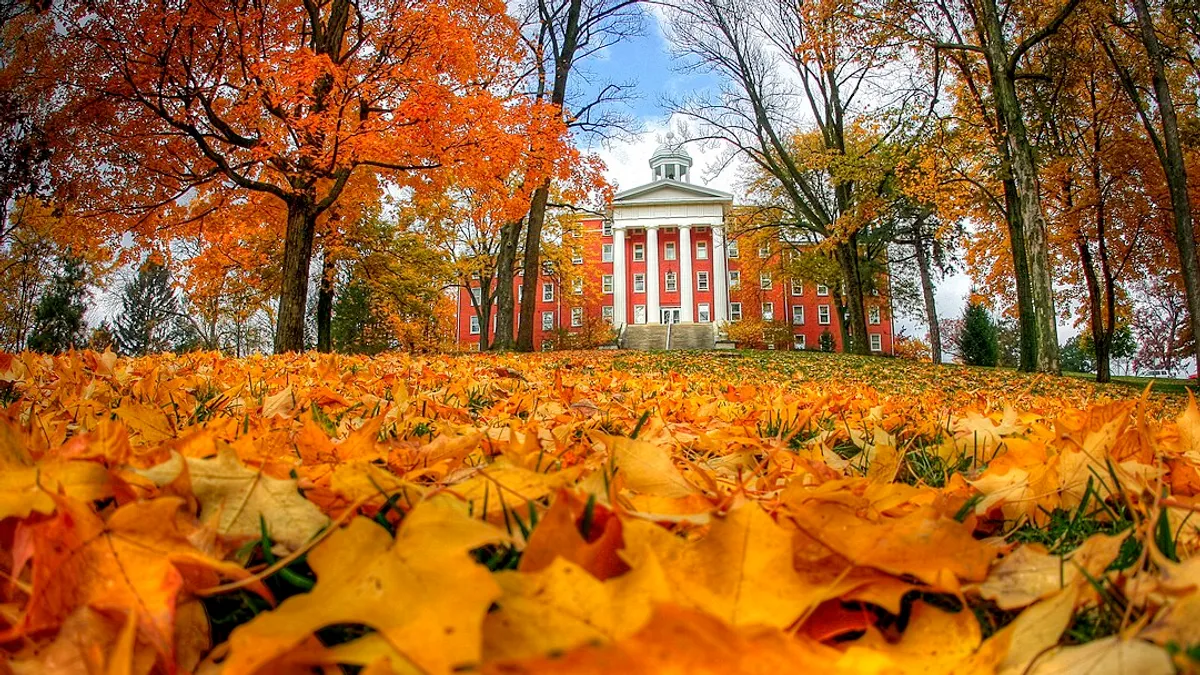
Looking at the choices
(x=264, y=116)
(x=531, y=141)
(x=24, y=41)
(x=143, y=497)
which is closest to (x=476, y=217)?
(x=531, y=141)

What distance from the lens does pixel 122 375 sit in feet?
8.00

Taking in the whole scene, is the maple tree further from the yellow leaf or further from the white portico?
the white portico

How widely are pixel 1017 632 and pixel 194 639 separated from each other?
2.15 ft

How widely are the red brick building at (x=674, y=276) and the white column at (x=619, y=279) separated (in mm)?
75

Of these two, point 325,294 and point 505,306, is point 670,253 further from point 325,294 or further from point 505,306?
point 505,306

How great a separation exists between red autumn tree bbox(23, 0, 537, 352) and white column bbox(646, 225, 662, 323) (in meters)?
37.6

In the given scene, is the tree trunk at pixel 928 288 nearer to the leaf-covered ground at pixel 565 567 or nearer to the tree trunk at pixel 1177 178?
the tree trunk at pixel 1177 178

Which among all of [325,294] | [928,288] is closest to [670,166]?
[928,288]

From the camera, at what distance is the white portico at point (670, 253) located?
47969mm

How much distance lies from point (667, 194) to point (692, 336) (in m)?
12.8

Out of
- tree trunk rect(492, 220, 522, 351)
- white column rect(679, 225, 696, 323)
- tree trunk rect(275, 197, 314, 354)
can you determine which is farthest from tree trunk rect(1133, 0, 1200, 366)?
white column rect(679, 225, 696, 323)

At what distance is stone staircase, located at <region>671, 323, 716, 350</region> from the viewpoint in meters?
39.8

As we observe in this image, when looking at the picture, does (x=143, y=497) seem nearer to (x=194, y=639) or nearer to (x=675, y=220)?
(x=194, y=639)

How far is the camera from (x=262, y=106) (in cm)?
903
